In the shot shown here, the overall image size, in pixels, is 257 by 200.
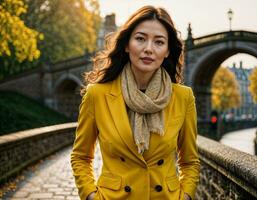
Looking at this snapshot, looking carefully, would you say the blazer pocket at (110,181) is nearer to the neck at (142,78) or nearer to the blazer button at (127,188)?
the blazer button at (127,188)

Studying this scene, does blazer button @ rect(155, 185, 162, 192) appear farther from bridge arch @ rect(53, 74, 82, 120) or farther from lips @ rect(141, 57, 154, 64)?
bridge arch @ rect(53, 74, 82, 120)

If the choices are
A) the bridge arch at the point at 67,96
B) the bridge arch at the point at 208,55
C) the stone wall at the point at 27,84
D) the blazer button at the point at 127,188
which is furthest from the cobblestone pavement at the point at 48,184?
the bridge arch at the point at 67,96

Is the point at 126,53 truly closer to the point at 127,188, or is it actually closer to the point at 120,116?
the point at 120,116

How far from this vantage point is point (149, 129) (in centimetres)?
212

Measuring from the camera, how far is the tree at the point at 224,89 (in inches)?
2143

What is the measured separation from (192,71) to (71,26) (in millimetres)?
11766

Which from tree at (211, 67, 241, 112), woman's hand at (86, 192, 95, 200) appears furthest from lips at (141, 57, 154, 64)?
tree at (211, 67, 241, 112)

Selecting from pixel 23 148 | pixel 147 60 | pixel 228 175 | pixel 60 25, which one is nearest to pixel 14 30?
pixel 23 148

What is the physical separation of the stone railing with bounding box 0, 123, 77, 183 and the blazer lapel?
212 inches

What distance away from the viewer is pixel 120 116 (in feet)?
7.07

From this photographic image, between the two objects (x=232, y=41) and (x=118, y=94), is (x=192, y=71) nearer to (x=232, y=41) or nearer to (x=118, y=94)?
(x=232, y=41)

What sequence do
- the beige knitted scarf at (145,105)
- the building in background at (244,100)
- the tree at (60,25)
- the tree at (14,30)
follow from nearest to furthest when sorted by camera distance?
1. the beige knitted scarf at (145,105)
2. the tree at (14,30)
3. the tree at (60,25)
4. the building in background at (244,100)

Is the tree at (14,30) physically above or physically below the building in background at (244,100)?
above

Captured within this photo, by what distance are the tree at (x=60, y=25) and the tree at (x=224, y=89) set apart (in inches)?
943
